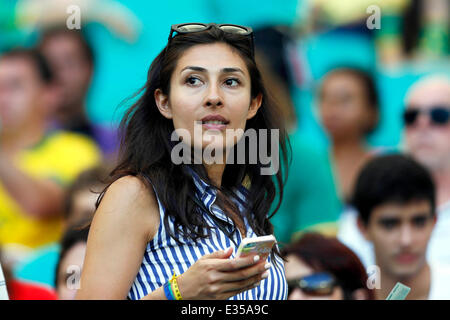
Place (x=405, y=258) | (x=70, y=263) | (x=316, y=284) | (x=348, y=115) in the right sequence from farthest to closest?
(x=348, y=115) → (x=405, y=258) → (x=70, y=263) → (x=316, y=284)

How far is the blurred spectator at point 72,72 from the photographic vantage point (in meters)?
5.15

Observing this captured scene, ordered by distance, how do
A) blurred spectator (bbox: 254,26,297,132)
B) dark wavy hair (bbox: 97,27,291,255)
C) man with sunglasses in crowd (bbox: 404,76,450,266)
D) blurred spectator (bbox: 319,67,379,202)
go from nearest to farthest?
1. dark wavy hair (bbox: 97,27,291,255)
2. blurred spectator (bbox: 254,26,297,132)
3. man with sunglasses in crowd (bbox: 404,76,450,266)
4. blurred spectator (bbox: 319,67,379,202)

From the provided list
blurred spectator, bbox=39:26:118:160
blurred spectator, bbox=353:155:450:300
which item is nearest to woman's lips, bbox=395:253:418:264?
blurred spectator, bbox=353:155:450:300

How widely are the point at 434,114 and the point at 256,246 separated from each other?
122 inches

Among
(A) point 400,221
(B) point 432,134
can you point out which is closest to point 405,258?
(A) point 400,221

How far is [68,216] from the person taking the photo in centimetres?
416

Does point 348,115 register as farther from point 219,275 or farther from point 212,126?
point 219,275

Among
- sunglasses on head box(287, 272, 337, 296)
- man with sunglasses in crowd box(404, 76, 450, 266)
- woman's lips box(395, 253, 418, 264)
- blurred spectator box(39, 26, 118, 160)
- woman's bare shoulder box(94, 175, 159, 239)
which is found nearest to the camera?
woman's bare shoulder box(94, 175, 159, 239)

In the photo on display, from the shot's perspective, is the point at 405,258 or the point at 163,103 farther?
the point at 405,258

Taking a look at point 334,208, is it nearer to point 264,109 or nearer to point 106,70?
point 106,70

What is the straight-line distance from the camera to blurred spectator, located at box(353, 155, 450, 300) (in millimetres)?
3730

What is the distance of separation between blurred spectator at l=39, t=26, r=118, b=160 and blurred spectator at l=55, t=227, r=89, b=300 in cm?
173

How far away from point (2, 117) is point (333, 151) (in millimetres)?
2191

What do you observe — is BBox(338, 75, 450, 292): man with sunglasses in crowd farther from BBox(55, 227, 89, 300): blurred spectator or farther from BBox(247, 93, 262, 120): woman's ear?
BBox(247, 93, 262, 120): woman's ear
